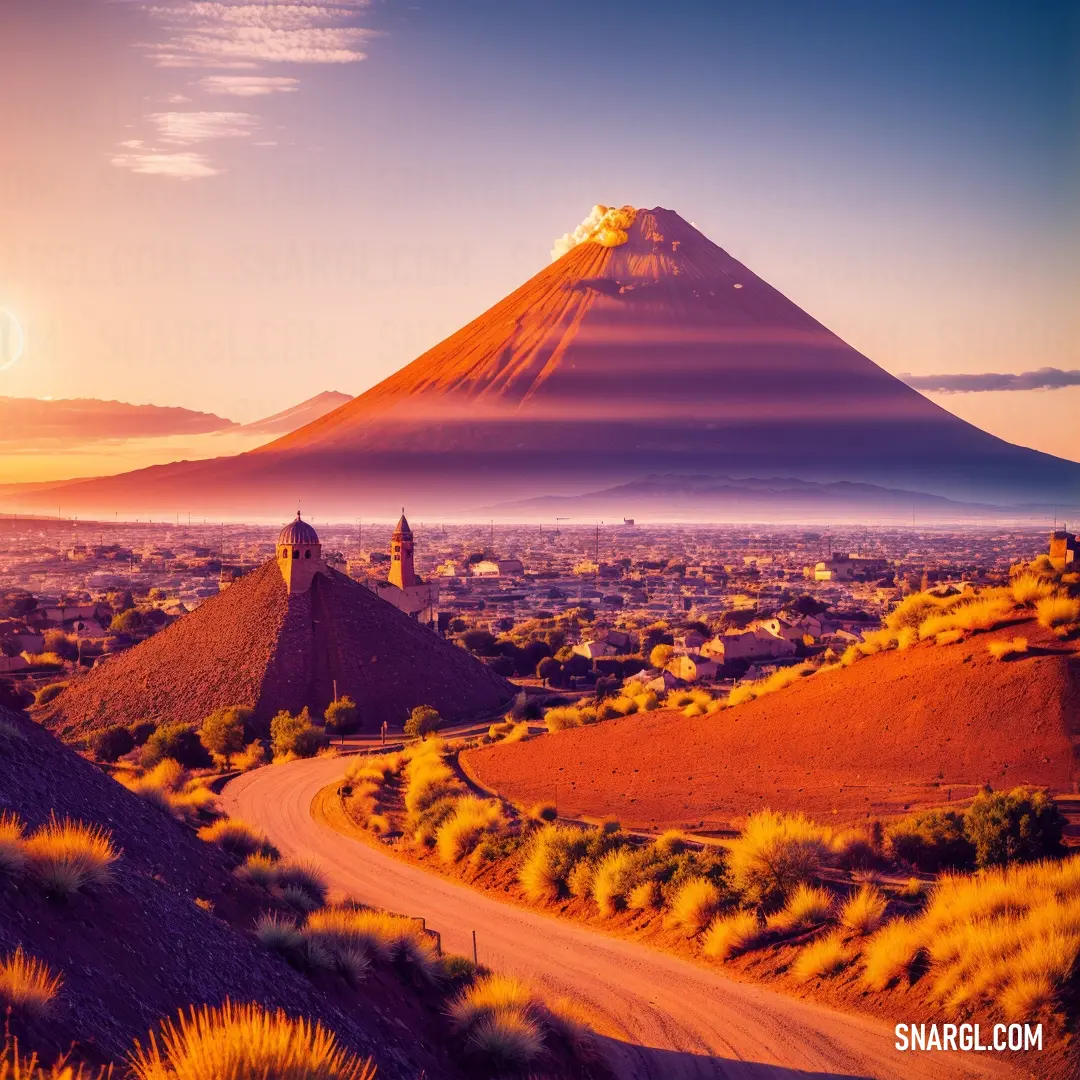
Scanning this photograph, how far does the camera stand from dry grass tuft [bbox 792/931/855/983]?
45.9ft

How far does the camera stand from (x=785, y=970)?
14.4m

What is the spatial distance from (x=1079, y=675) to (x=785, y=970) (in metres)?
11.8

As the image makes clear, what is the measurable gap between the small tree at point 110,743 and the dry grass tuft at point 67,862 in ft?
107

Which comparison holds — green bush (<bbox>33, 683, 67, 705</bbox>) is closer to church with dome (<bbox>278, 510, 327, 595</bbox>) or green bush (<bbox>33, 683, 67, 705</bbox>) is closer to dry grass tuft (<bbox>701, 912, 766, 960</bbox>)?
church with dome (<bbox>278, 510, 327, 595</bbox>)

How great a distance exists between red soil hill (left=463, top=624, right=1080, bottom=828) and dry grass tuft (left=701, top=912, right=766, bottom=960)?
19.1 feet

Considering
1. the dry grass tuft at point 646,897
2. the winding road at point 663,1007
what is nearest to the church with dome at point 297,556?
the winding road at point 663,1007

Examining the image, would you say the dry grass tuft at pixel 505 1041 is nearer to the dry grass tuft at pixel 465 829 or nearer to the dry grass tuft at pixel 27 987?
the dry grass tuft at pixel 27 987

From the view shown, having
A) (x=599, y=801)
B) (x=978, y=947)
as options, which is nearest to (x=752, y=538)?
(x=599, y=801)

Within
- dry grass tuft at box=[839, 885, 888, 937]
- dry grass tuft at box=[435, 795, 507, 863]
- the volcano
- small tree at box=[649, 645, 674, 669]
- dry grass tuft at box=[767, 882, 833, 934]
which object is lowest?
small tree at box=[649, 645, 674, 669]

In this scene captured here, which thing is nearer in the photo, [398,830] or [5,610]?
[398,830]

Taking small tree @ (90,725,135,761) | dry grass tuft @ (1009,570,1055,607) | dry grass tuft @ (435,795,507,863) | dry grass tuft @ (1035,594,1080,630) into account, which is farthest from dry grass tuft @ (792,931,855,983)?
small tree @ (90,725,135,761)

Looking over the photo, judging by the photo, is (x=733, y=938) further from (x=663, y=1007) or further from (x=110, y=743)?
(x=110, y=743)

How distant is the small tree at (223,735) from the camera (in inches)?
1567

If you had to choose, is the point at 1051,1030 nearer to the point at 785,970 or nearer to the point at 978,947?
the point at 978,947
